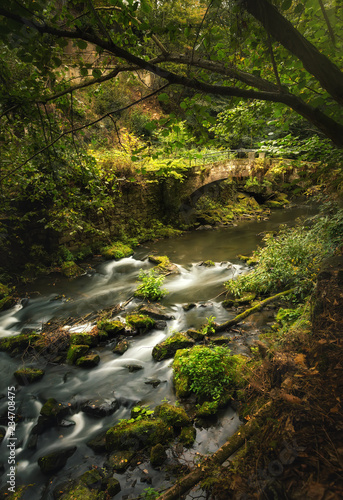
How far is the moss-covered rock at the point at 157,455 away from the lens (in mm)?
3164

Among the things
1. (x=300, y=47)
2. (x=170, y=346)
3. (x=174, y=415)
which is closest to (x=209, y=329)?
(x=170, y=346)

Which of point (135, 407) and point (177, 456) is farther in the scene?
point (135, 407)

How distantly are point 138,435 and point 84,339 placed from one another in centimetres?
269

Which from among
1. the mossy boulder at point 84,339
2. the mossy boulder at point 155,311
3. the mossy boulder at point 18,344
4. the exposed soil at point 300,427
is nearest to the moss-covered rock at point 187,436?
the exposed soil at point 300,427

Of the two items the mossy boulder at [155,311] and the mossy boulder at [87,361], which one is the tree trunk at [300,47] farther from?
the mossy boulder at [155,311]

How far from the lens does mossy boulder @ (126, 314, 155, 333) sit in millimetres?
6145

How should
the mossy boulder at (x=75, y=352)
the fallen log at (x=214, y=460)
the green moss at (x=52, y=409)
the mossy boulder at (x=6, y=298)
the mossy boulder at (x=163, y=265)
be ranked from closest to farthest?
the fallen log at (x=214, y=460) → the green moss at (x=52, y=409) → the mossy boulder at (x=75, y=352) → the mossy boulder at (x=6, y=298) → the mossy boulder at (x=163, y=265)

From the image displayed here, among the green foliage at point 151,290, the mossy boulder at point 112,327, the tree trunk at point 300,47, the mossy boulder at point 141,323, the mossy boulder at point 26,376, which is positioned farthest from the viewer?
the green foliage at point 151,290

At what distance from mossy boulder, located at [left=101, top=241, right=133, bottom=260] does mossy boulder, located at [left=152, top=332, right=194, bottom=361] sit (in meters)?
6.21

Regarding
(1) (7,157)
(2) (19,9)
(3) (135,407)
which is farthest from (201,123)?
(3) (135,407)

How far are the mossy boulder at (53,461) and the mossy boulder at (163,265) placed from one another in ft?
20.8

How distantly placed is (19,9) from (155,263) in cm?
918

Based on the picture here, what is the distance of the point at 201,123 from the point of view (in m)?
2.16

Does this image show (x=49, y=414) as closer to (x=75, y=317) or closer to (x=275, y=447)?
(x=75, y=317)
